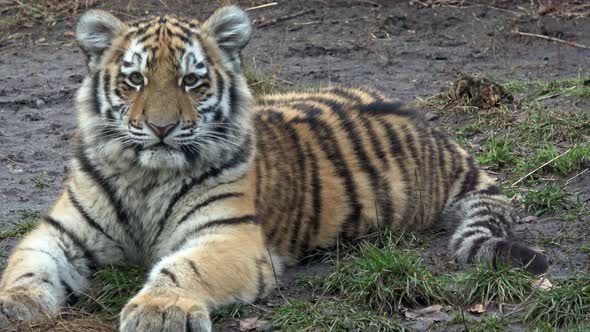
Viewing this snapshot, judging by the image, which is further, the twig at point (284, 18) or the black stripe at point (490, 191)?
the twig at point (284, 18)

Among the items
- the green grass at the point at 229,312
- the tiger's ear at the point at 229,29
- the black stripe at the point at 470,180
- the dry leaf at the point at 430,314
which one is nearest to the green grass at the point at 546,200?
the black stripe at the point at 470,180

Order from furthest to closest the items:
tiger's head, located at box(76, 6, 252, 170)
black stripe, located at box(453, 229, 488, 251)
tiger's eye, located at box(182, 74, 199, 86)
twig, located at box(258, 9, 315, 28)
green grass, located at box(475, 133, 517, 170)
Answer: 1. twig, located at box(258, 9, 315, 28)
2. green grass, located at box(475, 133, 517, 170)
3. black stripe, located at box(453, 229, 488, 251)
4. tiger's eye, located at box(182, 74, 199, 86)
5. tiger's head, located at box(76, 6, 252, 170)

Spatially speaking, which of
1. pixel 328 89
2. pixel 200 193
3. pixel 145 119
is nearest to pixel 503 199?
pixel 328 89

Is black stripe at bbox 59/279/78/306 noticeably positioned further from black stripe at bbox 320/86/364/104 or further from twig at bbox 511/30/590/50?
twig at bbox 511/30/590/50

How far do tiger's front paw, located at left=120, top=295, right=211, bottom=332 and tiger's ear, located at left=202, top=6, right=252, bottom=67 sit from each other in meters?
1.31

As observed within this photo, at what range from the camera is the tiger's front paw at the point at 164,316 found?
3.57 m

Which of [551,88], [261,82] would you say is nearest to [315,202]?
[261,82]

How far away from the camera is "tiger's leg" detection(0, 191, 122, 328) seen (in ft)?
13.0

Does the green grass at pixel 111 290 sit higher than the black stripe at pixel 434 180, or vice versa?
the green grass at pixel 111 290

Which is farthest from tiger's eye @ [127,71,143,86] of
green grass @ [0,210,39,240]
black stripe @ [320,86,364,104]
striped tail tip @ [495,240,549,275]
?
striped tail tip @ [495,240,549,275]

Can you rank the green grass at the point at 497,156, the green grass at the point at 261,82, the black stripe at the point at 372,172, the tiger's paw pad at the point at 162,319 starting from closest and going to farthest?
the tiger's paw pad at the point at 162,319 → the black stripe at the point at 372,172 → the green grass at the point at 497,156 → the green grass at the point at 261,82

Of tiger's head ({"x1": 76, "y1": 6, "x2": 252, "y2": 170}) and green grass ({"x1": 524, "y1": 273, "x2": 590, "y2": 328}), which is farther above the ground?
tiger's head ({"x1": 76, "y1": 6, "x2": 252, "y2": 170})

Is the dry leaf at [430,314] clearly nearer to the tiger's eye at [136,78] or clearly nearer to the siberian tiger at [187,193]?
the siberian tiger at [187,193]

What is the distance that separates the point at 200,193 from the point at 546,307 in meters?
1.48
